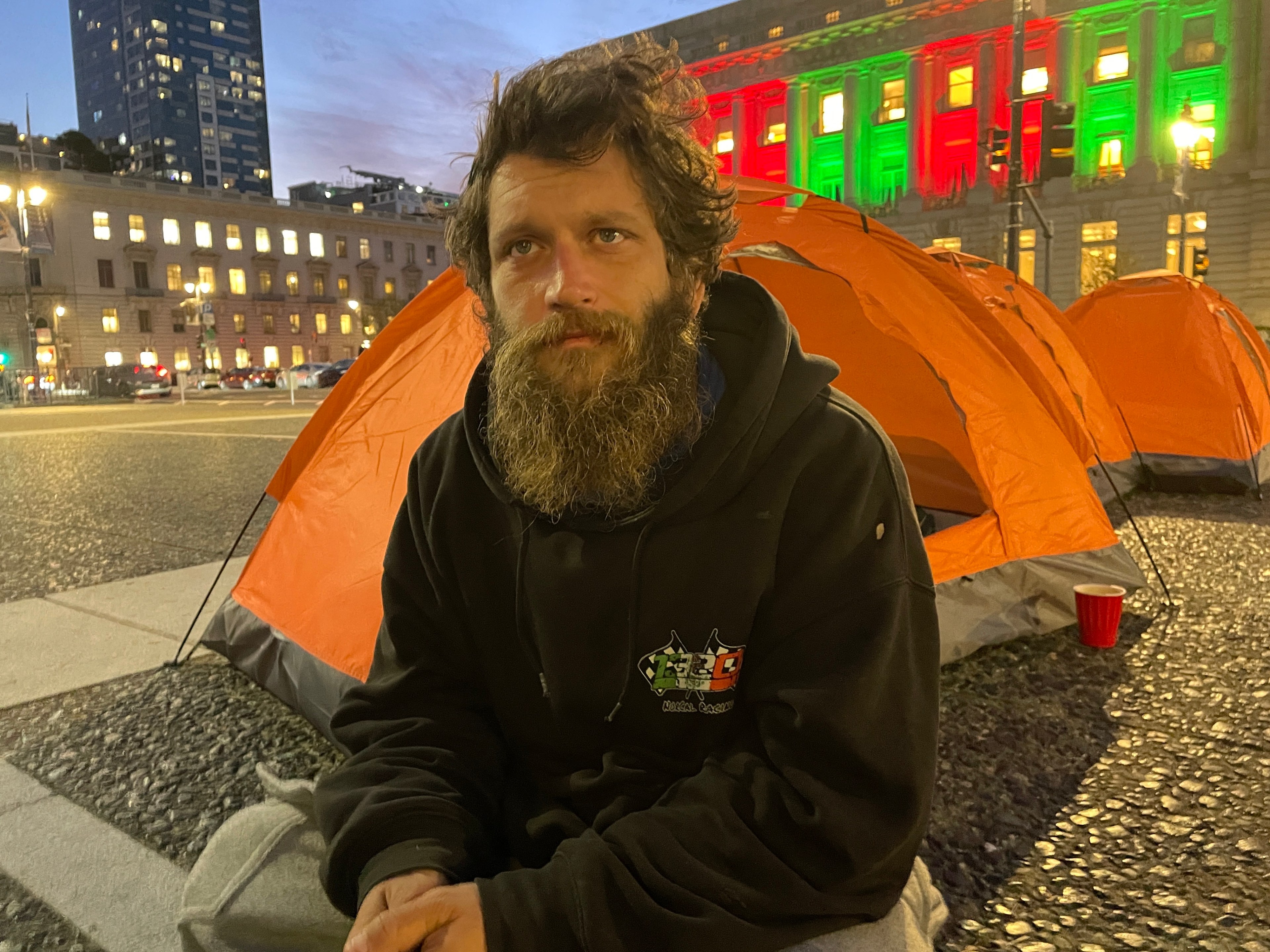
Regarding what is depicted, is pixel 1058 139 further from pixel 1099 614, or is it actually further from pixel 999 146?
pixel 1099 614

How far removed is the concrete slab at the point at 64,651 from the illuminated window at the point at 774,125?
44659 mm

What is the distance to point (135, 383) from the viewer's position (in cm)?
3231

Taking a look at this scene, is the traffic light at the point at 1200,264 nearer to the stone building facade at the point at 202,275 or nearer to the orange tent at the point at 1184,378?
the orange tent at the point at 1184,378

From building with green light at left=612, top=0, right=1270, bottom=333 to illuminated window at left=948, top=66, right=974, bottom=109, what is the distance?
2.5 inches

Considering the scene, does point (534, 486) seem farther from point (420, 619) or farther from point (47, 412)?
point (47, 412)

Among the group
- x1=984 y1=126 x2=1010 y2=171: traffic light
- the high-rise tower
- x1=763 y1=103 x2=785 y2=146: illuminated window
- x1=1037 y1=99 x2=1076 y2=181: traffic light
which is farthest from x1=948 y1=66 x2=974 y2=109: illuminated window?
the high-rise tower

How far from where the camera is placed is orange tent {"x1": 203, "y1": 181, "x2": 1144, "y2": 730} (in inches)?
126

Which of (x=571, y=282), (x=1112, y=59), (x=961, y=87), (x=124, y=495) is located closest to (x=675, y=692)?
(x=571, y=282)

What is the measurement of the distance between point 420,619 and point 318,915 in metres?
0.51

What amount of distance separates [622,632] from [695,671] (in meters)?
0.14

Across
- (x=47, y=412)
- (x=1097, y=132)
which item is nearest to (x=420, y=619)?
(x=47, y=412)

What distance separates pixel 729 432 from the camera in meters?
1.44

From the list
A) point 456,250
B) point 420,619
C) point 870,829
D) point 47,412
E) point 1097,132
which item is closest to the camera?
point 870,829

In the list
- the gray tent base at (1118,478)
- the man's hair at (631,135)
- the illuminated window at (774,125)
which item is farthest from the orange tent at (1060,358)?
the illuminated window at (774,125)
